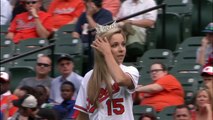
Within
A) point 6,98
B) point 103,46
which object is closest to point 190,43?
point 6,98

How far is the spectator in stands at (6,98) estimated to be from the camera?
945 centimetres

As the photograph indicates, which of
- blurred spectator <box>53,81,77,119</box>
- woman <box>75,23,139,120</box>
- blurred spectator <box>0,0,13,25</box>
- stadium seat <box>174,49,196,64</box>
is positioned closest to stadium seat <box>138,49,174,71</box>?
stadium seat <box>174,49,196,64</box>

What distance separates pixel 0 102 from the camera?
9727 millimetres

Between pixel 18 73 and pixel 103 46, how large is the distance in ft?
19.2

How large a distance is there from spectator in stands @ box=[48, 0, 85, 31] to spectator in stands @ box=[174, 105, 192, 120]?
143 inches

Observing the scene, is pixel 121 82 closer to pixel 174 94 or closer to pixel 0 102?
pixel 174 94

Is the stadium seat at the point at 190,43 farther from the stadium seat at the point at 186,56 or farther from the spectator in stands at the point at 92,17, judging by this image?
the spectator in stands at the point at 92,17

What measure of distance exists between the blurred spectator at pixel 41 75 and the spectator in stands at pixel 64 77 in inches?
7.6

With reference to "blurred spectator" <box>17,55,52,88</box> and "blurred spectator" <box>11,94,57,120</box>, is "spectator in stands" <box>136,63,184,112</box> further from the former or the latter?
"blurred spectator" <box>17,55,52,88</box>

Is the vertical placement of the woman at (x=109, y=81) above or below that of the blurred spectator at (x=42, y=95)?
above

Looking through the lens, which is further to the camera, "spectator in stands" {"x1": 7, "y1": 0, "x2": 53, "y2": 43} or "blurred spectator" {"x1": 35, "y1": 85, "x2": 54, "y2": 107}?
"spectator in stands" {"x1": 7, "y1": 0, "x2": 53, "y2": 43}

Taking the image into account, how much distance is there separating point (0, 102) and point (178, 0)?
3.17 metres

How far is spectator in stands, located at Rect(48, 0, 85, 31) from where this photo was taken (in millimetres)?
11539

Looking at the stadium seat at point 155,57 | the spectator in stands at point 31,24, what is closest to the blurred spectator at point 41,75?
the spectator in stands at point 31,24
